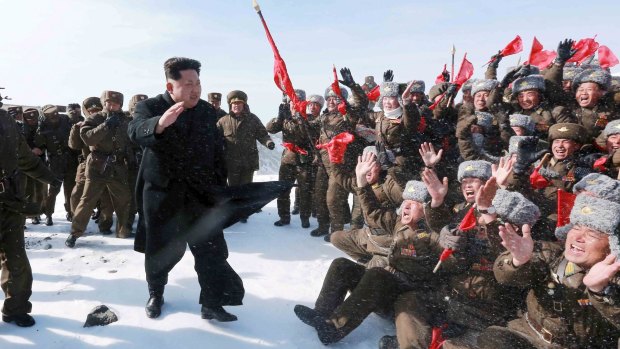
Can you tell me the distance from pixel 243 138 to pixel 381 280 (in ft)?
13.9

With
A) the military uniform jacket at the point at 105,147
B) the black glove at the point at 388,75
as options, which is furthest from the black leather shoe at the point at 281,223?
the black glove at the point at 388,75

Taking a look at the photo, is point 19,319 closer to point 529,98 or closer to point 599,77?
point 529,98

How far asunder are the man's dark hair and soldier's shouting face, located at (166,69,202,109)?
0.9 inches

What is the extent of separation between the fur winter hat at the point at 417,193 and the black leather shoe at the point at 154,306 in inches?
96.8

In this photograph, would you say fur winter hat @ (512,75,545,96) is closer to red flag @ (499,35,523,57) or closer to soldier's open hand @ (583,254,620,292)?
red flag @ (499,35,523,57)

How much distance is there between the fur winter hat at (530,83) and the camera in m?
5.20

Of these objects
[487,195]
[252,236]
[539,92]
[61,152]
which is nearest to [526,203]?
[487,195]

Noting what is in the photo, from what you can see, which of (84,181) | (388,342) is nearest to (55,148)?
(84,181)

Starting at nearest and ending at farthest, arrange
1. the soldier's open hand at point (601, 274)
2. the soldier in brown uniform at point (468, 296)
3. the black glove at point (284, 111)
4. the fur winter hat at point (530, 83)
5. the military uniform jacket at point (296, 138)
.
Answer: the soldier's open hand at point (601, 274)
the soldier in brown uniform at point (468, 296)
the fur winter hat at point (530, 83)
the military uniform jacket at point (296, 138)
the black glove at point (284, 111)

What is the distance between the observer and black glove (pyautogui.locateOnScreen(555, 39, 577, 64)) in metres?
5.76

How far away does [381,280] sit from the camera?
10.6 feet

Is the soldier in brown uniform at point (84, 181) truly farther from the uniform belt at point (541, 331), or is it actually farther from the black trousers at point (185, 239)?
the uniform belt at point (541, 331)

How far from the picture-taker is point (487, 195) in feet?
10.6

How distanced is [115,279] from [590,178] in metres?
4.70
